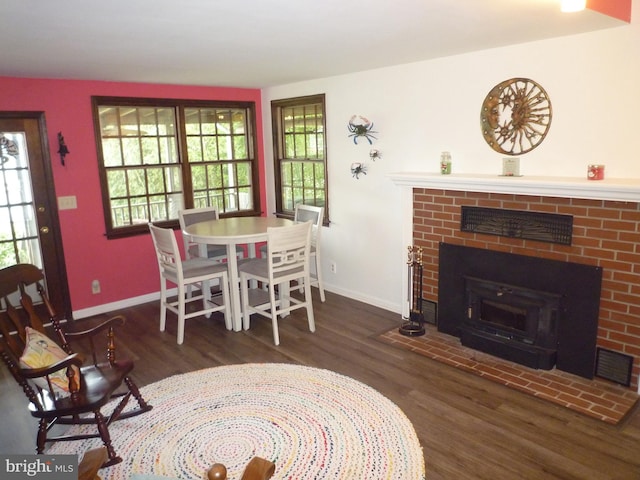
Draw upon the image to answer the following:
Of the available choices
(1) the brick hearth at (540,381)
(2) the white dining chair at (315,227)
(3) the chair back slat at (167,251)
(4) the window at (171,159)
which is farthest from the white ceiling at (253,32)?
(1) the brick hearth at (540,381)

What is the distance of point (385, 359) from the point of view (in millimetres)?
3570

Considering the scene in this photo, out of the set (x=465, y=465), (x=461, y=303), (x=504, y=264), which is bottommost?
(x=465, y=465)

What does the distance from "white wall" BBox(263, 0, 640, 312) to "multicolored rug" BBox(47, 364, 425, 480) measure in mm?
1586

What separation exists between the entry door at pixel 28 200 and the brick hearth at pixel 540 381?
3082mm

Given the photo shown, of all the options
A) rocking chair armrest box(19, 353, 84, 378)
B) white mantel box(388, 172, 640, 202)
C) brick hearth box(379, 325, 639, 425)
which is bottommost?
brick hearth box(379, 325, 639, 425)

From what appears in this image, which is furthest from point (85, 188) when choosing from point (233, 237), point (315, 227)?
point (315, 227)

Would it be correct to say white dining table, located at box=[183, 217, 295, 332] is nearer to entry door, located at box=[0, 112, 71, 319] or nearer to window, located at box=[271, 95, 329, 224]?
window, located at box=[271, 95, 329, 224]

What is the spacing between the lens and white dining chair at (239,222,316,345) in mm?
3858

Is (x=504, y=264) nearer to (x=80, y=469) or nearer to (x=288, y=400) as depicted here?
(x=288, y=400)

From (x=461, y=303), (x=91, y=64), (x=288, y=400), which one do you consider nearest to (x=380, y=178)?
(x=461, y=303)

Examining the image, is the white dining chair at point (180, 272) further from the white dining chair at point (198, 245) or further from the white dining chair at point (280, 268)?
the white dining chair at point (198, 245)

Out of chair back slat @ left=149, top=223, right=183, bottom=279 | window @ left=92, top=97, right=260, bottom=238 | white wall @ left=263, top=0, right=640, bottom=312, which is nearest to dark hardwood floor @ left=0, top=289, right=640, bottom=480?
chair back slat @ left=149, top=223, right=183, bottom=279

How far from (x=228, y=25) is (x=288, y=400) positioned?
7.16 feet

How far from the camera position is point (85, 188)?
459 centimetres
